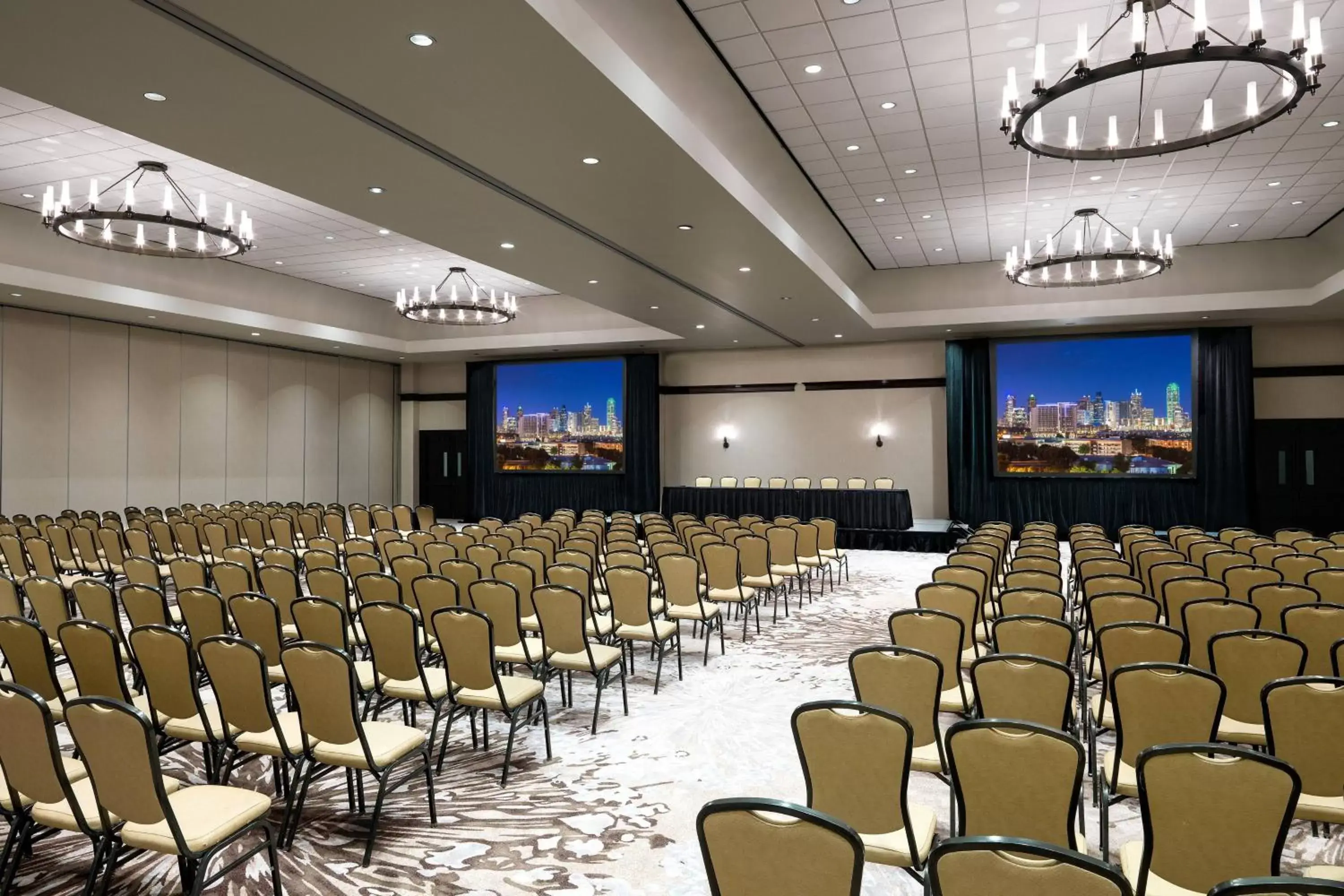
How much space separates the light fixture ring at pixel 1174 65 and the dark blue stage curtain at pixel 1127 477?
1101cm

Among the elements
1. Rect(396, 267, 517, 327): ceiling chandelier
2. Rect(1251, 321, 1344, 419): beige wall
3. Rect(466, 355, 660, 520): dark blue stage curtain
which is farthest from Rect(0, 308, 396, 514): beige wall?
Rect(1251, 321, 1344, 419): beige wall

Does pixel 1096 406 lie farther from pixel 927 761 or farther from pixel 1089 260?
pixel 927 761

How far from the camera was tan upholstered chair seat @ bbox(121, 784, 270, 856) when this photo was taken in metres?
A: 3.01

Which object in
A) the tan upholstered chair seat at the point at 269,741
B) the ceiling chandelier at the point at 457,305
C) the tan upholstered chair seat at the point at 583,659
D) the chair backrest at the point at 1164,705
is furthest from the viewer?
the ceiling chandelier at the point at 457,305

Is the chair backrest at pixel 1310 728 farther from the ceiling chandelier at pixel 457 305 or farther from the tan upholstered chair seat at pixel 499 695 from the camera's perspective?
the ceiling chandelier at pixel 457 305

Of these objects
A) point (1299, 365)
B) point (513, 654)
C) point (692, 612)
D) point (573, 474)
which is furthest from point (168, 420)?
point (1299, 365)

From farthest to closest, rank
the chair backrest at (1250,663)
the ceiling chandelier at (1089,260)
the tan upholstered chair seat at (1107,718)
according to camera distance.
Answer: the ceiling chandelier at (1089,260), the tan upholstered chair seat at (1107,718), the chair backrest at (1250,663)

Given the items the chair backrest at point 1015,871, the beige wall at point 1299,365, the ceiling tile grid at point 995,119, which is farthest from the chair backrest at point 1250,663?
the beige wall at point 1299,365

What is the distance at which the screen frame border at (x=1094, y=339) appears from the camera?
1532 centimetres

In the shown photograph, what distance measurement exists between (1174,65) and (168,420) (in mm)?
17018

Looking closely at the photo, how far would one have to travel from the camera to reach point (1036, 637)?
4512mm

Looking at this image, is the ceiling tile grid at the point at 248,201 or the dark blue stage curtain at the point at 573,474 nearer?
the ceiling tile grid at the point at 248,201

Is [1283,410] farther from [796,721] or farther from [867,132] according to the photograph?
[796,721]

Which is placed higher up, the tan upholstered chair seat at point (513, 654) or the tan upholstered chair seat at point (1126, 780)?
the tan upholstered chair seat at point (513, 654)
